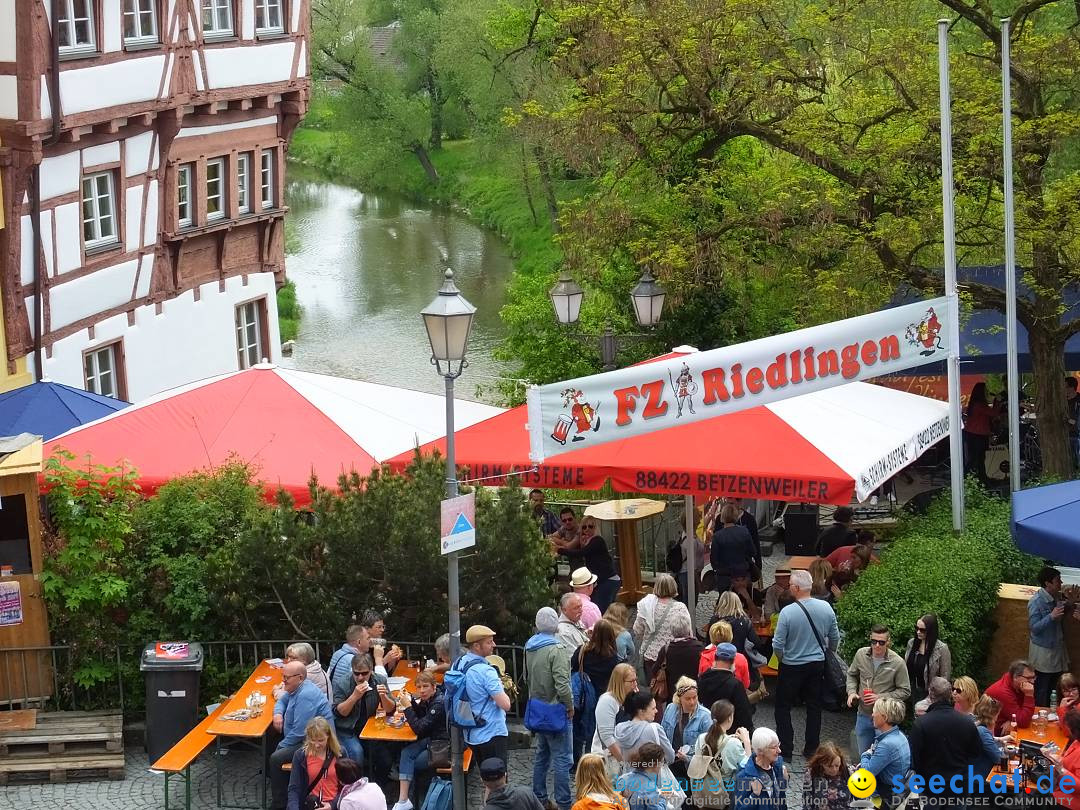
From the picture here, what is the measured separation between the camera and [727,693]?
11.5 m

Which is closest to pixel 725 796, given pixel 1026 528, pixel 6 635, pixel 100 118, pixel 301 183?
pixel 1026 528

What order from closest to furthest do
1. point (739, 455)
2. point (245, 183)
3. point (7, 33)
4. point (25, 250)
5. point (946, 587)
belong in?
point (946, 587)
point (739, 455)
point (7, 33)
point (25, 250)
point (245, 183)

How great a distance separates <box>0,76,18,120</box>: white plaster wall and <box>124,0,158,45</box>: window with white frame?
2.52m

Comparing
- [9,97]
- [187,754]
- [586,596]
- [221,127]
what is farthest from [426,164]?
[187,754]

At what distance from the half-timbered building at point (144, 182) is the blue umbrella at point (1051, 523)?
12.4 m

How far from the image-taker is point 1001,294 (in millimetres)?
19531

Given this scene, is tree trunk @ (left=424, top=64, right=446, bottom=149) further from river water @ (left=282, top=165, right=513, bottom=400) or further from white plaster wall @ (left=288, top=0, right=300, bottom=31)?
white plaster wall @ (left=288, top=0, right=300, bottom=31)

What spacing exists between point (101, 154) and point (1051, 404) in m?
12.7

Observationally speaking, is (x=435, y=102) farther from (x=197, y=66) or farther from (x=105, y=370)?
(x=105, y=370)

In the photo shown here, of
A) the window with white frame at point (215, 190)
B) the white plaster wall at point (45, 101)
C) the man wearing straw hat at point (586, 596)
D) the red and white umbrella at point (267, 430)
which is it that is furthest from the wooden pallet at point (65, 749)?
the window with white frame at point (215, 190)

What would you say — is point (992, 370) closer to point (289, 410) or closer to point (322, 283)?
point (289, 410)

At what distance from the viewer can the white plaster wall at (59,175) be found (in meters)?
19.8

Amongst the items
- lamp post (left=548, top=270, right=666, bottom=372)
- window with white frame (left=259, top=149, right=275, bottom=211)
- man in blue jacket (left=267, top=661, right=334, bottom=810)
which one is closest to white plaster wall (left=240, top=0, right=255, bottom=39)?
window with white frame (left=259, top=149, right=275, bottom=211)

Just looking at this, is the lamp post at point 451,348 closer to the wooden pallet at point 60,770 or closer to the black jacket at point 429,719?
the black jacket at point 429,719
